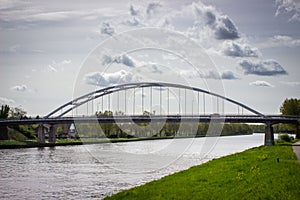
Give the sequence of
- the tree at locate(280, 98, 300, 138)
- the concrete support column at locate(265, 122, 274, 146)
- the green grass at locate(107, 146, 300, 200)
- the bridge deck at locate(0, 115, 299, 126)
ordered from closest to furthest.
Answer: the green grass at locate(107, 146, 300, 200)
the concrete support column at locate(265, 122, 274, 146)
the bridge deck at locate(0, 115, 299, 126)
the tree at locate(280, 98, 300, 138)

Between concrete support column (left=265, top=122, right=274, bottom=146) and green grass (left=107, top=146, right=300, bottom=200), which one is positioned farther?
concrete support column (left=265, top=122, right=274, bottom=146)

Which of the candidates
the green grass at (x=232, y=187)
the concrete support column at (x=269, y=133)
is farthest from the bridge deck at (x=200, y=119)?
the green grass at (x=232, y=187)

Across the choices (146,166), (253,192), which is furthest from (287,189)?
(146,166)

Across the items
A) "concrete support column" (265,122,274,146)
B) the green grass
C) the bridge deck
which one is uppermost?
the bridge deck

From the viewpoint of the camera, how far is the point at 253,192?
17734mm

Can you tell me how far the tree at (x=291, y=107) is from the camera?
101688 millimetres

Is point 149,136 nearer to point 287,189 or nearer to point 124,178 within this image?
point 124,178

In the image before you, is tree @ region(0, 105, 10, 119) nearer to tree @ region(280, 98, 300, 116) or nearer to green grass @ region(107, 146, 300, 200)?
tree @ region(280, 98, 300, 116)

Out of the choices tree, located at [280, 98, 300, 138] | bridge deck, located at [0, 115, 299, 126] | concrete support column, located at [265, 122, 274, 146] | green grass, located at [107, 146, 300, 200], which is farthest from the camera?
tree, located at [280, 98, 300, 138]

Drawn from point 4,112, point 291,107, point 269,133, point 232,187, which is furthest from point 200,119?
point 232,187

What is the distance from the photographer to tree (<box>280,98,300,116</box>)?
334 ft

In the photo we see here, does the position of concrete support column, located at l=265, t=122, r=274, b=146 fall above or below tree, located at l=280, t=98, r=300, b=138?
below

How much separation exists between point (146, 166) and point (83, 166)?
20.1 ft

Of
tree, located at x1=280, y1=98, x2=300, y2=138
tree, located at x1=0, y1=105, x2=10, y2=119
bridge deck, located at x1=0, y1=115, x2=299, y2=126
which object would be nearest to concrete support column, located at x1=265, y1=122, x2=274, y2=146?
bridge deck, located at x1=0, y1=115, x2=299, y2=126
